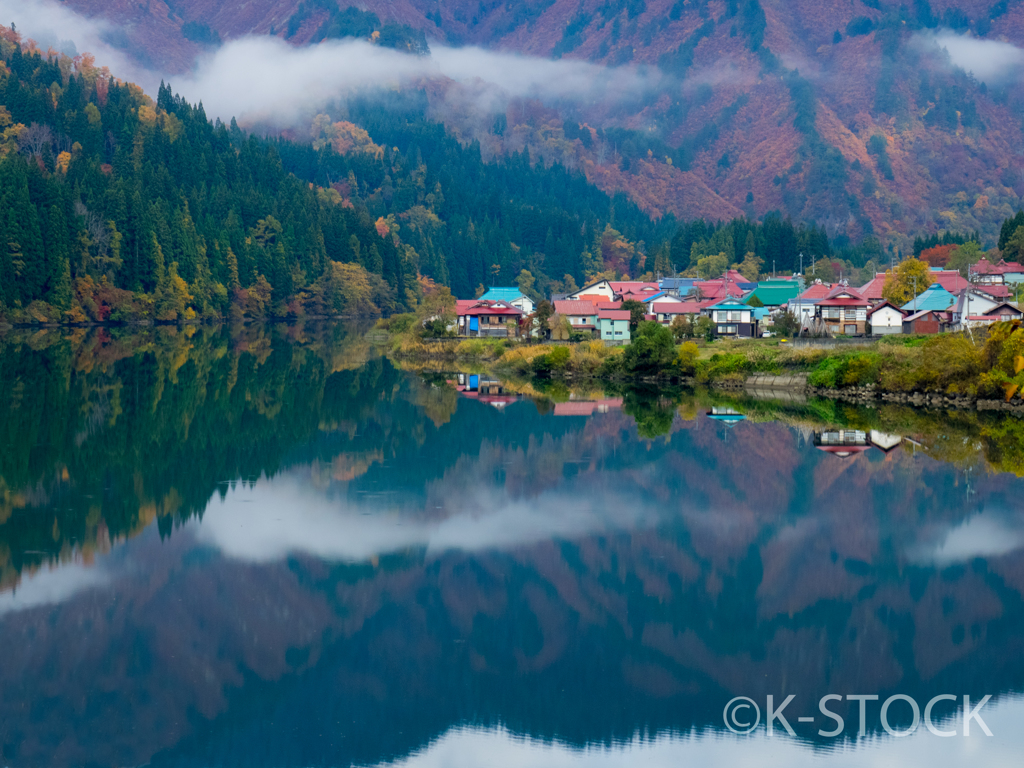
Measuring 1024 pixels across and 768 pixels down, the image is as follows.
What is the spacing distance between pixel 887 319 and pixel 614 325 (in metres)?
13.8

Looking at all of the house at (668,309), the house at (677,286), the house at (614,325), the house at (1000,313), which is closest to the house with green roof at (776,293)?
the house at (668,309)

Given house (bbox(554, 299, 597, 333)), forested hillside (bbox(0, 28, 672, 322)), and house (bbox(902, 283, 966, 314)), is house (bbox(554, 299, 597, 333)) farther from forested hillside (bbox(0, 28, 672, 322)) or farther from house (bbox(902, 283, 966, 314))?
forested hillside (bbox(0, 28, 672, 322))

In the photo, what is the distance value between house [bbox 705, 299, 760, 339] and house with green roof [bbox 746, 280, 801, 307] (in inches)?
186

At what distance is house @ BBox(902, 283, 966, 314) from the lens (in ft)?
164

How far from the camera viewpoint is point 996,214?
19800cm

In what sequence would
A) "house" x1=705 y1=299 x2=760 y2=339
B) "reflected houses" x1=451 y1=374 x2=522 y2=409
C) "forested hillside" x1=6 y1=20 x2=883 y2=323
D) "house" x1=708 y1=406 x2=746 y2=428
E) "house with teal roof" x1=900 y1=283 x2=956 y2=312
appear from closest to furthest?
"house" x1=708 y1=406 x2=746 y2=428 < "reflected houses" x1=451 y1=374 x2=522 y2=409 < "house with teal roof" x1=900 y1=283 x2=956 y2=312 < "house" x1=705 y1=299 x2=760 y2=339 < "forested hillside" x1=6 y1=20 x2=883 y2=323

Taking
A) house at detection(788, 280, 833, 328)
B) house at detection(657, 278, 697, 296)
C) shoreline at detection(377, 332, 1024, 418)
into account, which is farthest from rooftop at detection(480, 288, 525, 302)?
house at detection(788, 280, 833, 328)

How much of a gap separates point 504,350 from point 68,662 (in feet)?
128

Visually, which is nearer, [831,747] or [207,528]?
[831,747]

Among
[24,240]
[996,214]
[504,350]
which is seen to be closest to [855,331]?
[504,350]

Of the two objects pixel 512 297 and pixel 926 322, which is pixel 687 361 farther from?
pixel 512 297

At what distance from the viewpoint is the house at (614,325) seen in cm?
5569

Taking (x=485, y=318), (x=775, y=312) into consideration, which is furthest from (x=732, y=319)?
(x=485, y=318)

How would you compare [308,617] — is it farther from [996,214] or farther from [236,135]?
[996,214]
